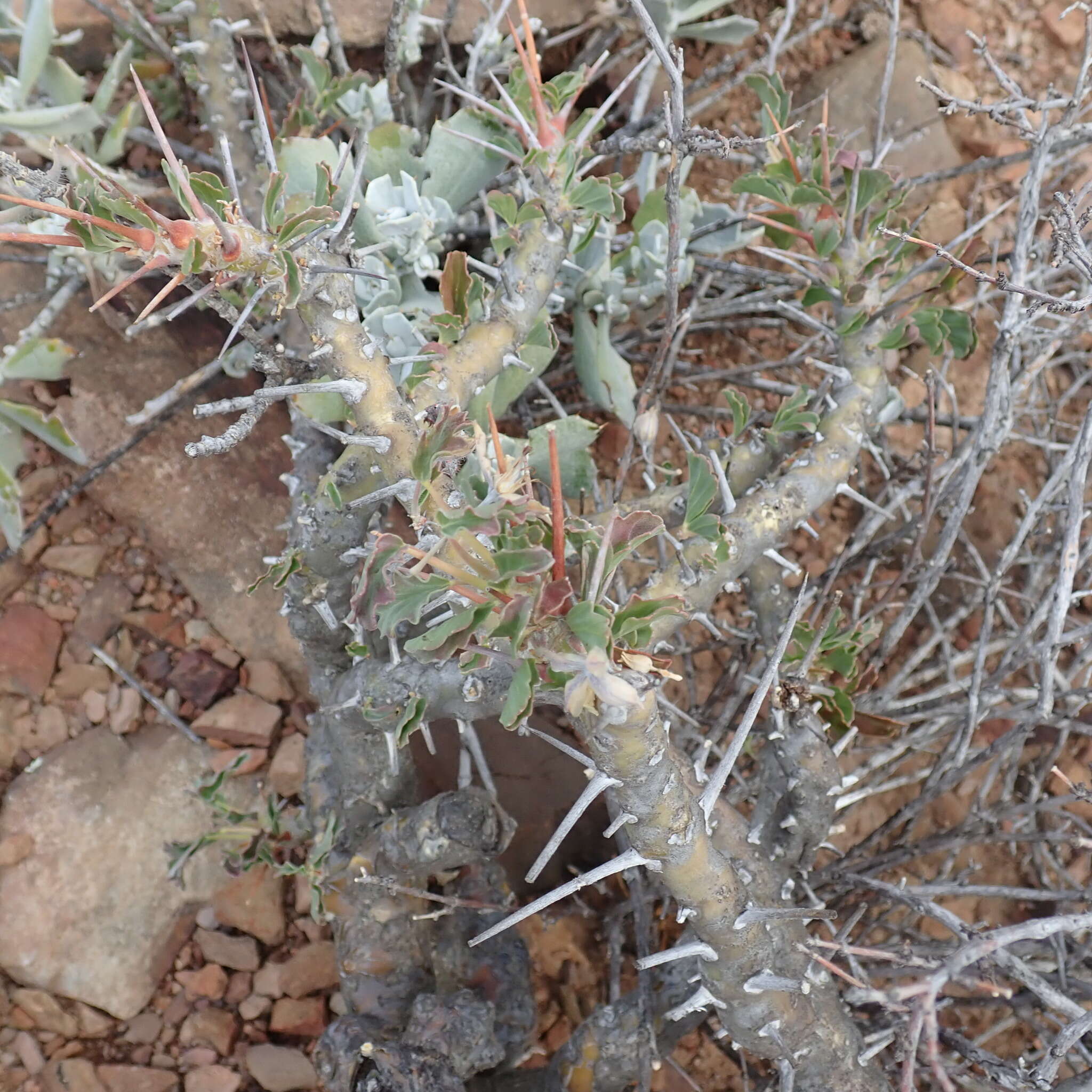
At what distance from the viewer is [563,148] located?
3.49ft

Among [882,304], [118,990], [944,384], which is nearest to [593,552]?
[882,304]

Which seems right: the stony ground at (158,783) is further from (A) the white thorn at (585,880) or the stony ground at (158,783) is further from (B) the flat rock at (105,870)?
(A) the white thorn at (585,880)

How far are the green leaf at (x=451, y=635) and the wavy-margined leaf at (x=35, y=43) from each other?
1.18 meters

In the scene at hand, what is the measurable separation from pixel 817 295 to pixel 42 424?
1.17 metres

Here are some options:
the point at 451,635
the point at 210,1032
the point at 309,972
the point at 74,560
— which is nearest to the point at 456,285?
the point at 451,635

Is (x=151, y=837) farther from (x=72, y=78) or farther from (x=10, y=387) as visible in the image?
(x=72, y=78)

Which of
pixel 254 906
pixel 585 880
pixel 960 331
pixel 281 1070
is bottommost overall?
pixel 281 1070

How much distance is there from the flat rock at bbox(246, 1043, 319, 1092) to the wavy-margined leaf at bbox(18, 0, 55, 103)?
1521 millimetres

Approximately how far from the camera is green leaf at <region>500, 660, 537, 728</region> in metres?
0.73

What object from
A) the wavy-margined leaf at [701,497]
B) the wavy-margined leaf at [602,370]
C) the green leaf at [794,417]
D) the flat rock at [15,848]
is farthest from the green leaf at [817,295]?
the flat rock at [15,848]

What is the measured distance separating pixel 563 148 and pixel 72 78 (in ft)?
3.04

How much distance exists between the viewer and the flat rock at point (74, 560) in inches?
68.2

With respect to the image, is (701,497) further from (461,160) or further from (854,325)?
(461,160)

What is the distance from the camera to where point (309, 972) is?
1.60 meters
